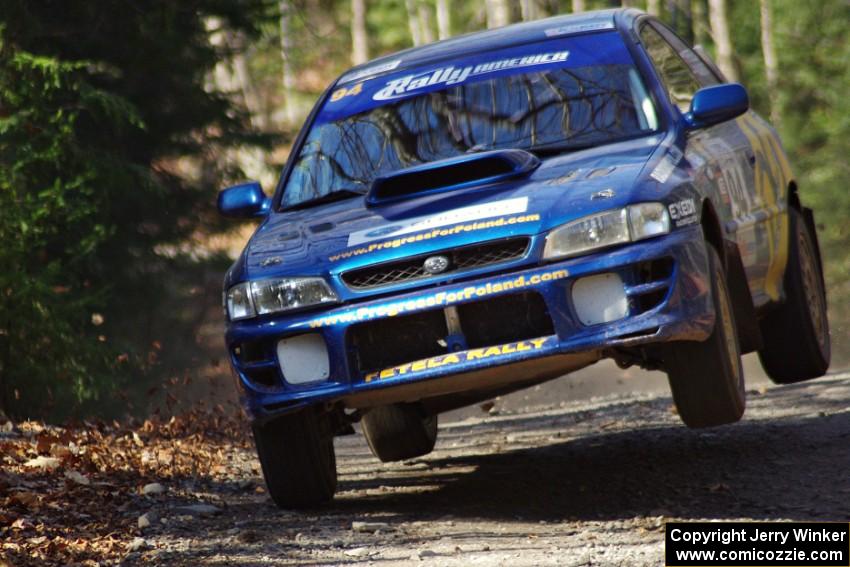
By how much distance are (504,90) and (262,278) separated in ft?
5.35

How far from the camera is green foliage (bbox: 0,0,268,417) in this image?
11156 millimetres

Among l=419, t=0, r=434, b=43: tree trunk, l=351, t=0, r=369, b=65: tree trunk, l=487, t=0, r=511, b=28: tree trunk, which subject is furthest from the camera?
l=419, t=0, r=434, b=43: tree trunk

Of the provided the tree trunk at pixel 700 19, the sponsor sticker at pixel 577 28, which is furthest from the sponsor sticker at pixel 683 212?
the tree trunk at pixel 700 19

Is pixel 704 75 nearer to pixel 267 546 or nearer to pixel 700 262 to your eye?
pixel 700 262

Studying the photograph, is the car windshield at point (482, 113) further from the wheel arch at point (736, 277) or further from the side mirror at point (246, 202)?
the wheel arch at point (736, 277)

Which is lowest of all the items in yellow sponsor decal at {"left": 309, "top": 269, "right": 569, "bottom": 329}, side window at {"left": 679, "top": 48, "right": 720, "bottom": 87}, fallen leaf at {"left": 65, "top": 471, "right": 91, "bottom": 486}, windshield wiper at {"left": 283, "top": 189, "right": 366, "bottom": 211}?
fallen leaf at {"left": 65, "top": 471, "right": 91, "bottom": 486}

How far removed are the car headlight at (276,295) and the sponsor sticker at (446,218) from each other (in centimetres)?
23

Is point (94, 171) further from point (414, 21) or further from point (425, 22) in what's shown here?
point (414, 21)

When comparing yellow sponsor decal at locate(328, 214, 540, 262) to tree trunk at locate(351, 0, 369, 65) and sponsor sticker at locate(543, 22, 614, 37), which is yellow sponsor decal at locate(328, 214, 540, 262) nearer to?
sponsor sticker at locate(543, 22, 614, 37)

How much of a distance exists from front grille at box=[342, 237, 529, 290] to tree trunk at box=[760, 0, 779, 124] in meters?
29.1

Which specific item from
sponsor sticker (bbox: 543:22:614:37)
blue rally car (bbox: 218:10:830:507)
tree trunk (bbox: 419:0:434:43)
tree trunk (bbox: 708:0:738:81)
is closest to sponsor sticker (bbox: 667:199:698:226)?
blue rally car (bbox: 218:10:830:507)

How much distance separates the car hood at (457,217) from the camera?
5578 millimetres

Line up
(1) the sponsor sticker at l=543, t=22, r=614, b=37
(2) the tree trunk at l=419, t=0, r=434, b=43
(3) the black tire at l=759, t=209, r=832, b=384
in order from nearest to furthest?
(1) the sponsor sticker at l=543, t=22, r=614, b=37
(3) the black tire at l=759, t=209, r=832, b=384
(2) the tree trunk at l=419, t=0, r=434, b=43

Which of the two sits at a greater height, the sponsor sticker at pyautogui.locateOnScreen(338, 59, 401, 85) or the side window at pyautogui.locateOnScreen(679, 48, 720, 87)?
the sponsor sticker at pyautogui.locateOnScreen(338, 59, 401, 85)
